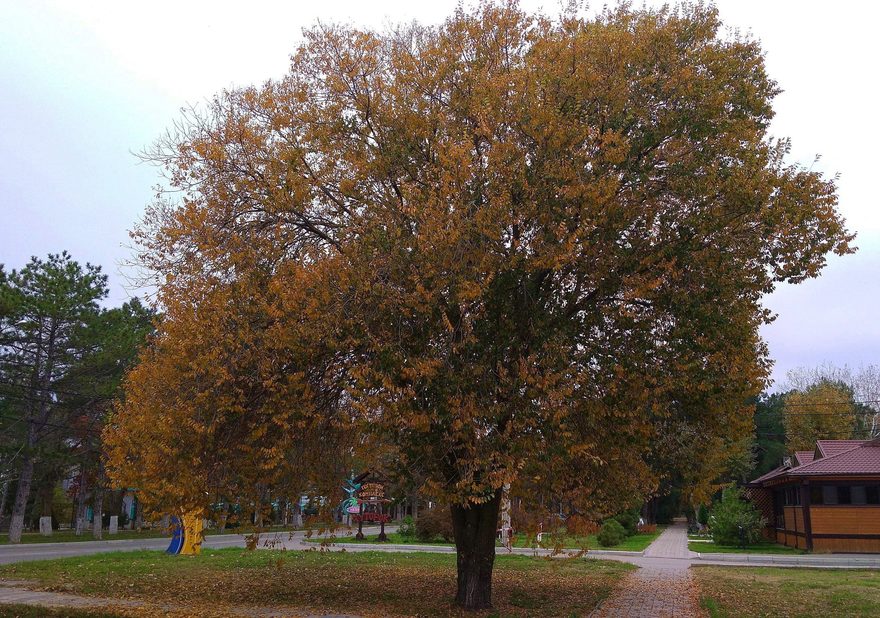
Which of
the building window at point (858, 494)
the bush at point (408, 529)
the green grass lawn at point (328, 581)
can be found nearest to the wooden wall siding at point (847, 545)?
the building window at point (858, 494)

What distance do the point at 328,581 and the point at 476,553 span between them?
572 centimetres

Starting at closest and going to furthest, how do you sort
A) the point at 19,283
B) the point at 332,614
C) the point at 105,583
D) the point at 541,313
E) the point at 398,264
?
the point at 398,264
the point at 541,313
the point at 332,614
the point at 105,583
the point at 19,283

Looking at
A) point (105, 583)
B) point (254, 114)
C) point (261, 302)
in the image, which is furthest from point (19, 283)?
point (261, 302)

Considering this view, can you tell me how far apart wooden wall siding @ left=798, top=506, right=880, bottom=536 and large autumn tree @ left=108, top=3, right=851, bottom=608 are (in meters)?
20.4

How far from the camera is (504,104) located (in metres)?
10.8

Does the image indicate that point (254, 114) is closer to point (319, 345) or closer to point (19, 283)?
point (319, 345)

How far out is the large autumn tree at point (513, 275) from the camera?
997 centimetres

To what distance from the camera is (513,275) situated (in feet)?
34.4

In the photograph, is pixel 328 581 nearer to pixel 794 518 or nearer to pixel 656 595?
pixel 656 595

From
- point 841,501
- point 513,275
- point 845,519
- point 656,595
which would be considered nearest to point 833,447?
point 841,501

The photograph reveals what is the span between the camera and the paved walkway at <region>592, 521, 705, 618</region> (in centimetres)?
1240

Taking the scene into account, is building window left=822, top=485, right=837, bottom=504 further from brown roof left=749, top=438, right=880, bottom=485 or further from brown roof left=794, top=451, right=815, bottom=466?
brown roof left=794, top=451, right=815, bottom=466

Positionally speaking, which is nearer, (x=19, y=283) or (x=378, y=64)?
(x=378, y=64)

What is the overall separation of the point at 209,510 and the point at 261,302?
3.70 meters
